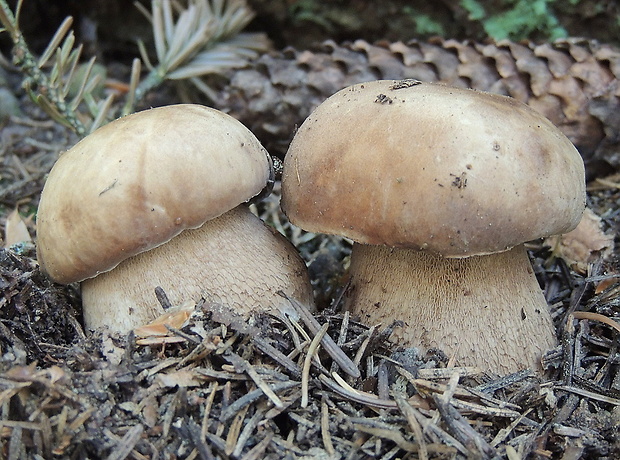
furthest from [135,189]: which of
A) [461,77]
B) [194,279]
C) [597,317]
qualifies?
[461,77]

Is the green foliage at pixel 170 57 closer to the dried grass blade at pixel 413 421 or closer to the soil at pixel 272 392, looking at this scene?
the soil at pixel 272 392

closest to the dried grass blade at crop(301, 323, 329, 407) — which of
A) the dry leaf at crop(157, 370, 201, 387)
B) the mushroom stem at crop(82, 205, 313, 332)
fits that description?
the mushroom stem at crop(82, 205, 313, 332)

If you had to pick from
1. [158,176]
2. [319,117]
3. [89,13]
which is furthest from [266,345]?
[89,13]

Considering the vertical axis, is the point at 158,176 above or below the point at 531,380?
above

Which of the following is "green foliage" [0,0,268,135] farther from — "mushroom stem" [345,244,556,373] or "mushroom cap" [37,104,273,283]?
"mushroom stem" [345,244,556,373]

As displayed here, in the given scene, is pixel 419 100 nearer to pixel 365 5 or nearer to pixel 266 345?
pixel 266 345

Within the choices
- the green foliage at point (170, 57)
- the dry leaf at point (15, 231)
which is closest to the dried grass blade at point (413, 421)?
the dry leaf at point (15, 231)
